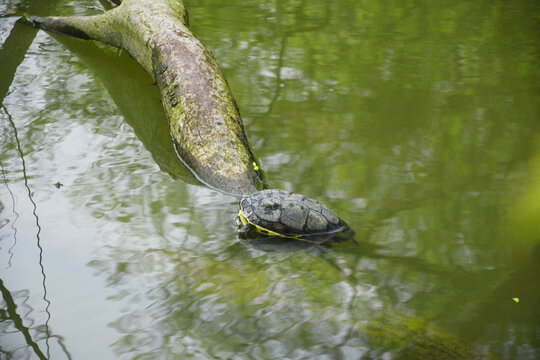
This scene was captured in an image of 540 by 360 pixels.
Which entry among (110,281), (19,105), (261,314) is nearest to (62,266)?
(110,281)

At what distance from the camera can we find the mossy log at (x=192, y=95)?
145 inches

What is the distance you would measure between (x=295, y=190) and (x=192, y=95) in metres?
1.20

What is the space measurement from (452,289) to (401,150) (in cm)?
159

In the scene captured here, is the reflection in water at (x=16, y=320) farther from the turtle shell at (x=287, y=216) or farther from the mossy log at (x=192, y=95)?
the mossy log at (x=192, y=95)

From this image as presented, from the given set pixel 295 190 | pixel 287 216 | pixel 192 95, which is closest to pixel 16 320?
pixel 287 216

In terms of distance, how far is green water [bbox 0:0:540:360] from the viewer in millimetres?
2479

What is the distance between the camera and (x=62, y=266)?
9.23 ft

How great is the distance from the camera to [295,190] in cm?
364

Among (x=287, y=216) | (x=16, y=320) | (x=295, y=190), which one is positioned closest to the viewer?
(x=16, y=320)

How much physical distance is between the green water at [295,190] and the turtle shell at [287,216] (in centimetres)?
13

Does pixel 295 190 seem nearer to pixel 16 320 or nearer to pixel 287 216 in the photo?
pixel 287 216

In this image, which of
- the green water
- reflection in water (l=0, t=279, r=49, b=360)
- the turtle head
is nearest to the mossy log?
the green water

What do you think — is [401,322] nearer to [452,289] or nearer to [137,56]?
[452,289]

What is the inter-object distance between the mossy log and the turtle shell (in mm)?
453
